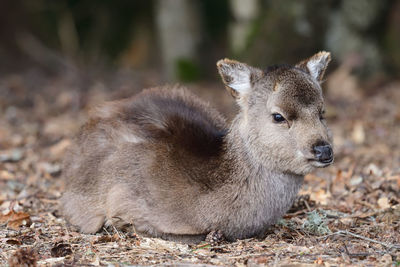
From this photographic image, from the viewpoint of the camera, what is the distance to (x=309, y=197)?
7074 mm

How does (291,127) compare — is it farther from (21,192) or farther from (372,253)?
(21,192)

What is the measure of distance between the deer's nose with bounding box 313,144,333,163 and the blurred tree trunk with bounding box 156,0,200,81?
937cm

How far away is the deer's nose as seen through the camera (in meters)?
5.37

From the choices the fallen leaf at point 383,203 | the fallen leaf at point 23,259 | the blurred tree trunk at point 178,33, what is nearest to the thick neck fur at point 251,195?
the fallen leaf at point 383,203

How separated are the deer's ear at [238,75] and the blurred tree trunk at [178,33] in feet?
27.9

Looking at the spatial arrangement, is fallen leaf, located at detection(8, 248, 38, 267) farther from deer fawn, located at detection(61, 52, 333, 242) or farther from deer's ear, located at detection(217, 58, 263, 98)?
deer's ear, located at detection(217, 58, 263, 98)

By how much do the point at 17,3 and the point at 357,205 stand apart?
12438mm

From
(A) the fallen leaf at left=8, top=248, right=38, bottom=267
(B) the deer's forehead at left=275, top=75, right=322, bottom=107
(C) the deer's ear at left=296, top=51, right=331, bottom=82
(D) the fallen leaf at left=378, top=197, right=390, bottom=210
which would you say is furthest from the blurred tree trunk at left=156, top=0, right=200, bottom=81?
(A) the fallen leaf at left=8, top=248, right=38, bottom=267

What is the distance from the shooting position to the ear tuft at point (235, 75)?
5980 millimetres

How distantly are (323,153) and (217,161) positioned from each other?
1109 millimetres

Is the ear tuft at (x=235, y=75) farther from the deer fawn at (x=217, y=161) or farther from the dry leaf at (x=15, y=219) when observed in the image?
the dry leaf at (x=15, y=219)

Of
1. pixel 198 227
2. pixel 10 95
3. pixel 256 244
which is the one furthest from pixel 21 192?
pixel 10 95

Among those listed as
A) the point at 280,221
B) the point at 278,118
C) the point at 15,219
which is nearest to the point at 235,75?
the point at 278,118

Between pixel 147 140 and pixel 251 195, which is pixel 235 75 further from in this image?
pixel 251 195
